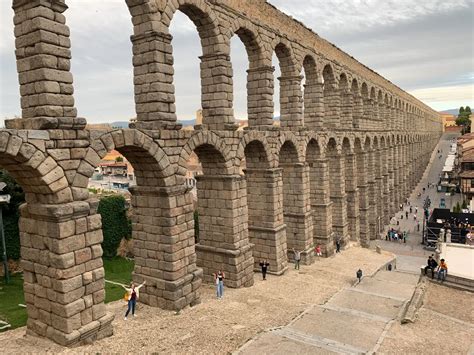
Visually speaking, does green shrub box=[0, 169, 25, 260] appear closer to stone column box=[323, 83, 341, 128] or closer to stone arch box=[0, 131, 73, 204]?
stone arch box=[0, 131, 73, 204]

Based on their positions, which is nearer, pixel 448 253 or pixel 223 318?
pixel 223 318

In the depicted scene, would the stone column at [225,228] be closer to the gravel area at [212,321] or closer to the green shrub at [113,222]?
the gravel area at [212,321]

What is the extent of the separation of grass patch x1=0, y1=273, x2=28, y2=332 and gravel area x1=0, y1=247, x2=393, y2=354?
175 inches

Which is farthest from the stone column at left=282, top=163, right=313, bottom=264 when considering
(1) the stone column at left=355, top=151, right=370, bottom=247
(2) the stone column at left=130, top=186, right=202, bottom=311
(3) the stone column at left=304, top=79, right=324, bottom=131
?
(1) the stone column at left=355, top=151, right=370, bottom=247

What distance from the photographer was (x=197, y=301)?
54.5 feet

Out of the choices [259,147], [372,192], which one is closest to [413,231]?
[372,192]

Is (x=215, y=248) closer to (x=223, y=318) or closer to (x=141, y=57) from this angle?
(x=223, y=318)

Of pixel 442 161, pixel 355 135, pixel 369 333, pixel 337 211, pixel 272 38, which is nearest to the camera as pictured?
pixel 369 333

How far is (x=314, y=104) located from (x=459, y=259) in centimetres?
1409

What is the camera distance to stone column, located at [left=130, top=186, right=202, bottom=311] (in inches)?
601

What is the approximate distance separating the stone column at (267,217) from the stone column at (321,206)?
675 cm

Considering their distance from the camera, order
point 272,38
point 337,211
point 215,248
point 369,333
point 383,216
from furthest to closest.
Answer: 1. point 383,216
2. point 337,211
3. point 272,38
4. point 215,248
5. point 369,333

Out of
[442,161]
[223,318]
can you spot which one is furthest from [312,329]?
[442,161]

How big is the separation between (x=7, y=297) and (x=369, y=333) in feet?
64.6
